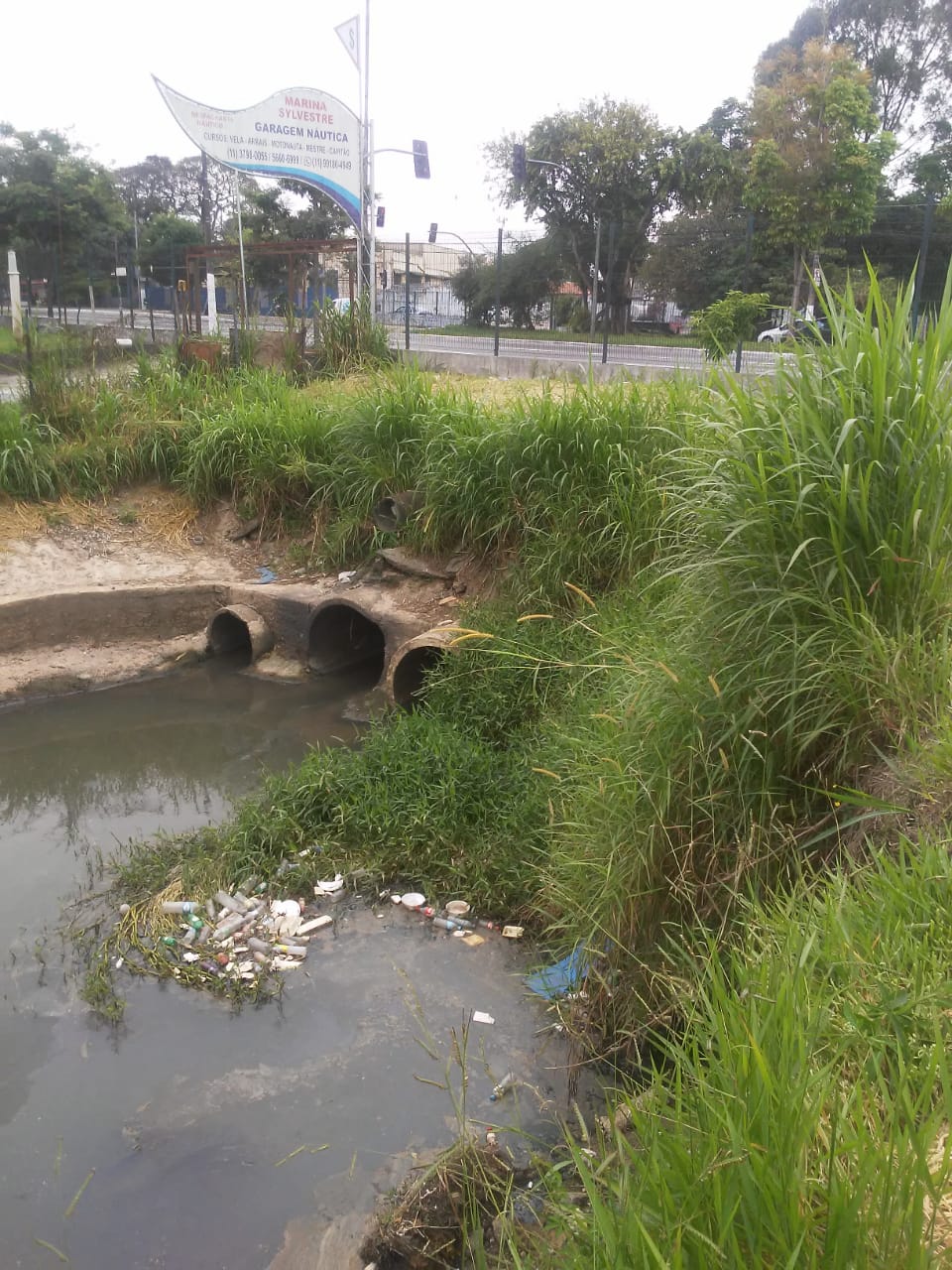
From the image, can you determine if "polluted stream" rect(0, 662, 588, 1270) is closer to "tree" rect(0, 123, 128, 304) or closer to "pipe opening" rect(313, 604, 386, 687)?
"pipe opening" rect(313, 604, 386, 687)

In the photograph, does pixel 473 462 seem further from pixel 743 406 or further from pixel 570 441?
pixel 743 406

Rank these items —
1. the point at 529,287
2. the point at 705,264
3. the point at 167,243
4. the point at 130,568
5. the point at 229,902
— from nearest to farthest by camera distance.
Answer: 1. the point at 229,902
2. the point at 130,568
3. the point at 705,264
4. the point at 529,287
5. the point at 167,243

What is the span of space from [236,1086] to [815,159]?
18.4m

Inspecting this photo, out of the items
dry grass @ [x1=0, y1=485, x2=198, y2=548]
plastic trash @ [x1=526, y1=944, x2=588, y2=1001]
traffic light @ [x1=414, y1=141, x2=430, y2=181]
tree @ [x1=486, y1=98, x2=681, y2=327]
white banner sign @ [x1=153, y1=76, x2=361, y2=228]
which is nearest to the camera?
plastic trash @ [x1=526, y1=944, x2=588, y2=1001]

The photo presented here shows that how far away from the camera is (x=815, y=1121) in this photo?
5.72ft

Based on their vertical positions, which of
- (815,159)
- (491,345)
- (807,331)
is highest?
(815,159)

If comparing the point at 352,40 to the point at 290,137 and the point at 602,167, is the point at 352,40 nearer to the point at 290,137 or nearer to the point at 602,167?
the point at 290,137

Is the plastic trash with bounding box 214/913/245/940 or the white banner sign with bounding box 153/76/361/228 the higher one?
the white banner sign with bounding box 153/76/361/228

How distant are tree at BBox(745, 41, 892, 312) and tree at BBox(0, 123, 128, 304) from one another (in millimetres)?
12366

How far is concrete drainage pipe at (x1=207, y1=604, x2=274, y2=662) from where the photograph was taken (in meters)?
7.61

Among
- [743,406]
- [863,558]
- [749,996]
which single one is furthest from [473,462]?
[749,996]

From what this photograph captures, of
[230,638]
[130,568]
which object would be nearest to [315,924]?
[230,638]

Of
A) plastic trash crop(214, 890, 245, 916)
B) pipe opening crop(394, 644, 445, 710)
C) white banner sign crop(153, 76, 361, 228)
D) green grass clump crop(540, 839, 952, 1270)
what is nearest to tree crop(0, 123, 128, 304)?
white banner sign crop(153, 76, 361, 228)

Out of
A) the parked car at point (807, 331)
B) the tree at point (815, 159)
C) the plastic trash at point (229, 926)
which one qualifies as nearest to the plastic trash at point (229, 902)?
the plastic trash at point (229, 926)
